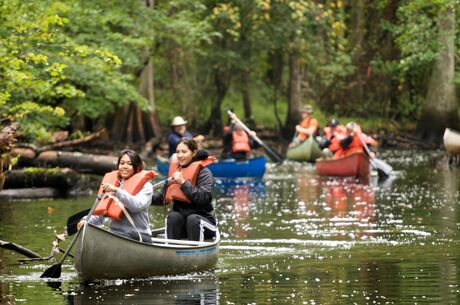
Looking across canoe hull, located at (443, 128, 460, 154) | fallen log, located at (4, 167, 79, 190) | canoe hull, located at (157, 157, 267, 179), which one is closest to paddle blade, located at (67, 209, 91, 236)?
fallen log, located at (4, 167, 79, 190)

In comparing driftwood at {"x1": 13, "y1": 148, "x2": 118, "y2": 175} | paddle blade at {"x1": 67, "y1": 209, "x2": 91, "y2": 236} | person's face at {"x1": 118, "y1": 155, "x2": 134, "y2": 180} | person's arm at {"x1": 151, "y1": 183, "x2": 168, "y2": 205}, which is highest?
driftwood at {"x1": 13, "y1": 148, "x2": 118, "y2": 175}

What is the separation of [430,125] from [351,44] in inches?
321

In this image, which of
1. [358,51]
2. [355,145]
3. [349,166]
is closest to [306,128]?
[355,145]

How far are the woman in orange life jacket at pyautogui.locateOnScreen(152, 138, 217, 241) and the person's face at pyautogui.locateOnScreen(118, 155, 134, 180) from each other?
742 mm

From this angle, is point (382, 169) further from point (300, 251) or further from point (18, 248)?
point (18, 248)

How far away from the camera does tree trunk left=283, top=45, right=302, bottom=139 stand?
147ft

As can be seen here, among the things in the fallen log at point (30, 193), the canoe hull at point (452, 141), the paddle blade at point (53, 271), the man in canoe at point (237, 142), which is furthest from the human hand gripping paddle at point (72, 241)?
the man in canoe at point (237, 142)

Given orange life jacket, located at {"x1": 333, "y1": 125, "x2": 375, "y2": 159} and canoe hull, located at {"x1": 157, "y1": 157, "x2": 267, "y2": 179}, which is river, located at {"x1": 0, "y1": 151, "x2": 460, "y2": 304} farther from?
orange life jacket, located at {"x1": 333, "y1": 125, "x2": 375, "y2": 159}

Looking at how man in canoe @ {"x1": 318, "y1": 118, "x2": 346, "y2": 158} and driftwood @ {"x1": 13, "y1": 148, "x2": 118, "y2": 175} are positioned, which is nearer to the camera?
driftwood @ {"x1": 13, "y1": 148, "x2": 118, "y2": 175}

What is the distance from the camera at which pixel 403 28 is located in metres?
39.0

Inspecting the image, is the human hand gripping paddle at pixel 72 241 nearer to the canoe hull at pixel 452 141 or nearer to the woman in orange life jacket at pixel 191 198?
the woman in orange life jacket at pixel 191 198

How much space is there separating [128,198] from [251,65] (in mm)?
31551

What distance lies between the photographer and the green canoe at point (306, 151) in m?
34.4

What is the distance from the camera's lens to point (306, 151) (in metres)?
34.5
